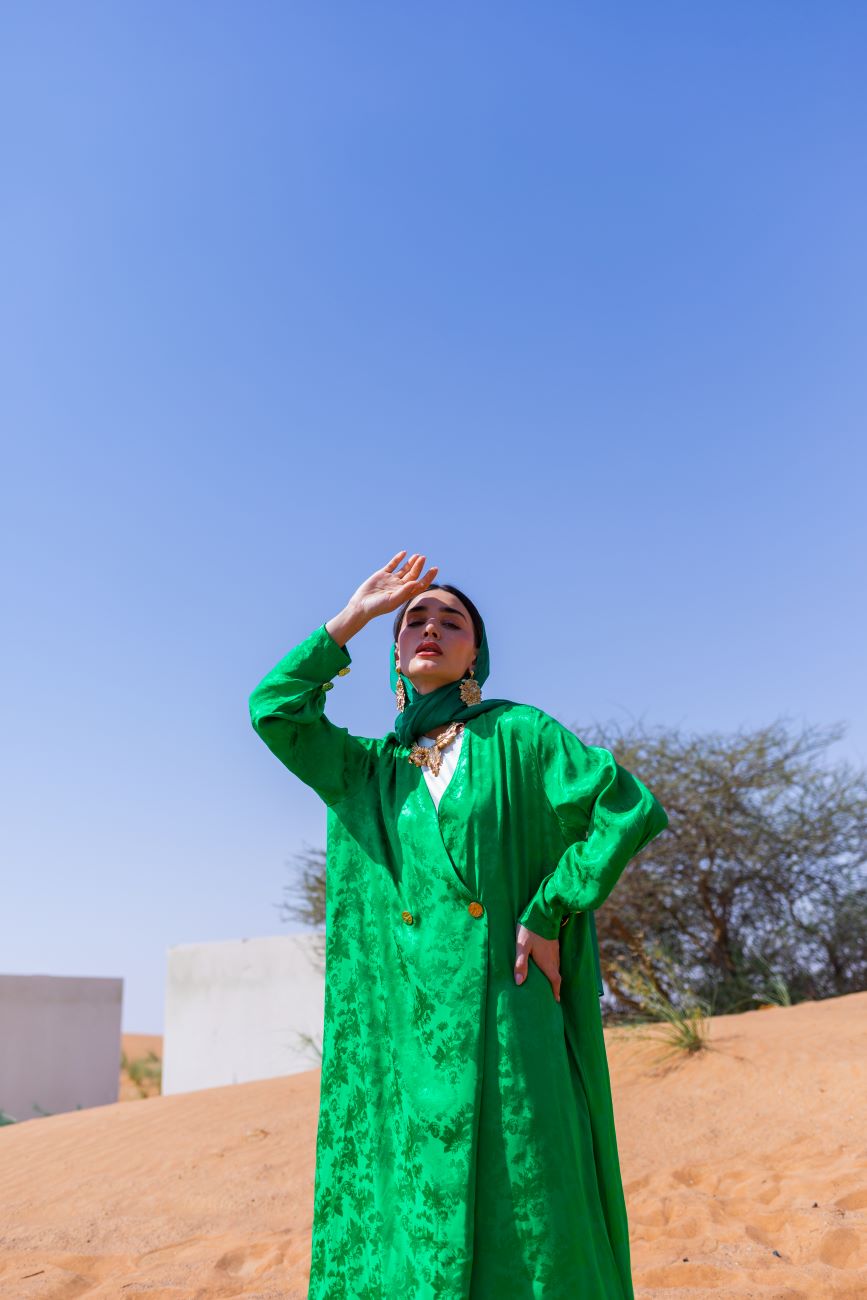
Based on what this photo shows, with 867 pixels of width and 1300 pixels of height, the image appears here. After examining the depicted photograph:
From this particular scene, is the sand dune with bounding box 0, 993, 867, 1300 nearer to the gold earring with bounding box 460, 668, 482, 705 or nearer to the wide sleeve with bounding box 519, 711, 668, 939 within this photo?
the wide sleeve with bounding box 519, 711, 668, 939

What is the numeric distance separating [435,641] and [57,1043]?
15.6 metres

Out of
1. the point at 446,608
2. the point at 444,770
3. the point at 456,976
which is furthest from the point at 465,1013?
Result: the point at 446,608

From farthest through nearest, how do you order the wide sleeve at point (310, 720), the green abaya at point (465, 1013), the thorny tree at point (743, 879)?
the thorny tree at point (743, 879)
the wide sleeve at point (310, 720)
the green abaya at point (465, 1013)

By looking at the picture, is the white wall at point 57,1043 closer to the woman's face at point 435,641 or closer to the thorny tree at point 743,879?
the thorny tree at point 743,879

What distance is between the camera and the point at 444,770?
299 cm

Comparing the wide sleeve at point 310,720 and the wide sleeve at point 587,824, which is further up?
the wide sleeve at point 310,720

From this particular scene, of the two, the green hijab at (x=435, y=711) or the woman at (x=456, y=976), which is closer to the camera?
the woman at (x=456, y=976)

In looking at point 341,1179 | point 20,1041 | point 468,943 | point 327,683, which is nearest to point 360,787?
point 327,683

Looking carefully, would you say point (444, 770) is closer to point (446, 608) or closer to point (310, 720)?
point (310, 720)

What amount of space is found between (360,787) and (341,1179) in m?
0.99

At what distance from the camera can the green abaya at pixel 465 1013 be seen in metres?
2.52

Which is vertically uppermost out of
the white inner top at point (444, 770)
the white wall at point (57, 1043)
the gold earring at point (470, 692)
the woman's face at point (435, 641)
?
the white wall at point (57, 1043)

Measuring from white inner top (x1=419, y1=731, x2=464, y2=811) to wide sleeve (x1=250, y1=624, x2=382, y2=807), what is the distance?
233 mm

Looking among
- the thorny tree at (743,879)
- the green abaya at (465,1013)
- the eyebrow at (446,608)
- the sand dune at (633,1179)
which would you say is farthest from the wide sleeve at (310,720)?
the thorny tree at (743,879)
